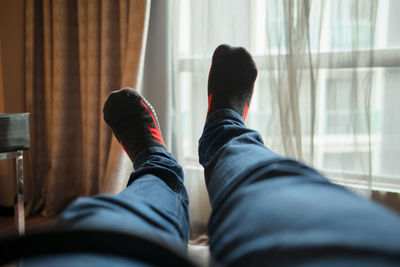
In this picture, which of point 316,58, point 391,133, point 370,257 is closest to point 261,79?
point 316,58

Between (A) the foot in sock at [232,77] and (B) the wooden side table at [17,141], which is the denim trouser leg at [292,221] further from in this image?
(B) the wooden side table at [17,141]

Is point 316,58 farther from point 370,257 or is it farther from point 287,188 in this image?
point 370,257

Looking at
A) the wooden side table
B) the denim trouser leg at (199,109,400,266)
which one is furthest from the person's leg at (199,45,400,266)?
the wooden side table

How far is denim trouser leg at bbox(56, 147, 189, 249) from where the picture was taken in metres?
0.38

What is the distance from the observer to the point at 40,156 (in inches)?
66.1

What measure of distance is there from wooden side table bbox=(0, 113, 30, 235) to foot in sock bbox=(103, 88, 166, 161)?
0.34 metres

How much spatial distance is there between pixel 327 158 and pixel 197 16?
0.78m

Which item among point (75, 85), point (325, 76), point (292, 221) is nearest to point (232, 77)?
point (325, 76)

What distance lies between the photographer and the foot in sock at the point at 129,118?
99 centimetres

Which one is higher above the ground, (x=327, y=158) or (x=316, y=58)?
(x=316, y=58)

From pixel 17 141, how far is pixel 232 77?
2.72ft

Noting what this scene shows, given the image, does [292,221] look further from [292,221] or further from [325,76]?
[325,76]

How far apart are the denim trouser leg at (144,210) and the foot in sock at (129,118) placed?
31cm

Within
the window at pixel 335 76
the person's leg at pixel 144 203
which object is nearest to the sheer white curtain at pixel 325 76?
the window at pixel 335 76
